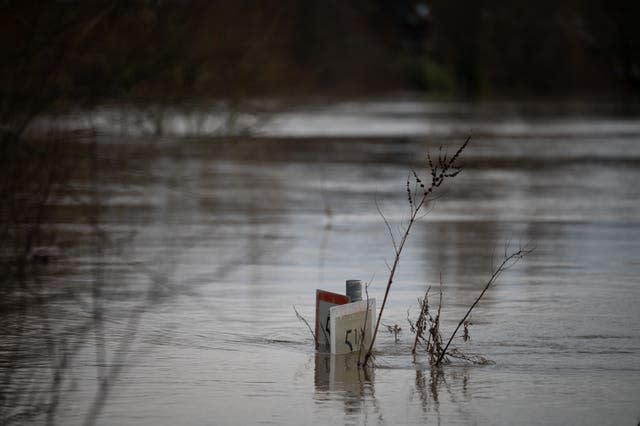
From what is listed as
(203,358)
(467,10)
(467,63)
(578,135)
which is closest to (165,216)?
(203,358)

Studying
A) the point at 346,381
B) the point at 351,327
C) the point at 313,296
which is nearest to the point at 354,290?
the point at 351,327

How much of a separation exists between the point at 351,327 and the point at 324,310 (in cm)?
25

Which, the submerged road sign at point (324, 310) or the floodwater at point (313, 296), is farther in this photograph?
the submerged road sign at point (324, 310)

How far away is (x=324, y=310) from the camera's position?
34.4 ft

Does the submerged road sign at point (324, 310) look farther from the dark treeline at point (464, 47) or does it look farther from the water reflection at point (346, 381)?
the dark treeline at point (464, 47)

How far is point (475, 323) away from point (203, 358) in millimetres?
2364

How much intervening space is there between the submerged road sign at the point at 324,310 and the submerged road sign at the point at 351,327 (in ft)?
0.38

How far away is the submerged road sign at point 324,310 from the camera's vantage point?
10320mm

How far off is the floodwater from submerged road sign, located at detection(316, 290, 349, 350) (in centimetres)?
18

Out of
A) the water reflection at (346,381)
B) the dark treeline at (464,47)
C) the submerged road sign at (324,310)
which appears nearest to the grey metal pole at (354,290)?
the submerged road sign at (324,310)

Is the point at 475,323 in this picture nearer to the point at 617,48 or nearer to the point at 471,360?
the point at 471,360

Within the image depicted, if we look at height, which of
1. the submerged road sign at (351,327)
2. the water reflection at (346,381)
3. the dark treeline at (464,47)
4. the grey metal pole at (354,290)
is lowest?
the water reflection at (346,381)

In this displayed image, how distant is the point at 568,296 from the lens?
13.0 meters

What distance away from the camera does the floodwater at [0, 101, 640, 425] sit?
895 cm
